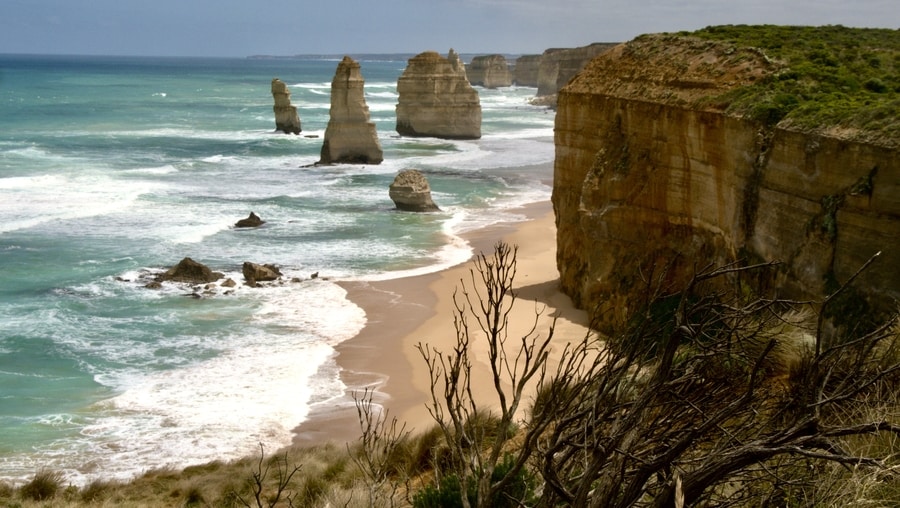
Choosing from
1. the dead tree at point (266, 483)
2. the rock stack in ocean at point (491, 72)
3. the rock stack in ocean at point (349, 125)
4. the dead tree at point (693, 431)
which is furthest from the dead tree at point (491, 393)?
the rock stack in ocean at point (491, 72)

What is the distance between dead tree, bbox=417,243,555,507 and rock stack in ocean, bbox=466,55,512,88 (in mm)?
124472

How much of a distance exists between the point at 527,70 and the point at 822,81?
14245 centimetres

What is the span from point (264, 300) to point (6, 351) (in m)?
6.18

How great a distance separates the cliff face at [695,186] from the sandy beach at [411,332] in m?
1.18

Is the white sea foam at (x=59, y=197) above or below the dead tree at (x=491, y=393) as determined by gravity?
below

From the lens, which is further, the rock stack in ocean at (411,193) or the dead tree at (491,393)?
the rock stack in ocean at (411,193)

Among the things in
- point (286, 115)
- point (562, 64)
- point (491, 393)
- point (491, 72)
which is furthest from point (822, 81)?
point (491, 72)

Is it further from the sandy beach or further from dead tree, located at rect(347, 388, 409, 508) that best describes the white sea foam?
dead tree, located at rect(347, 388, 409, 508)

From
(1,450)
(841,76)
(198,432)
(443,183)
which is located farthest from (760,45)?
(443,183)

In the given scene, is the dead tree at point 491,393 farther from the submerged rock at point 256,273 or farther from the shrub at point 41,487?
the submerged rock at point 256,273

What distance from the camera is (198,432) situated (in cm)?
1489

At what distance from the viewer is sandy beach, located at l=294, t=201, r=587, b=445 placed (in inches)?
611

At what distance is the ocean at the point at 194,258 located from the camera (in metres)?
15.2

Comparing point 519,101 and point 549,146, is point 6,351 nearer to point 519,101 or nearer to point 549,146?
point 549,146
